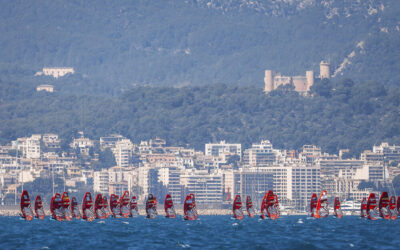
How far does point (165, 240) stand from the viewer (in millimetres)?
87562

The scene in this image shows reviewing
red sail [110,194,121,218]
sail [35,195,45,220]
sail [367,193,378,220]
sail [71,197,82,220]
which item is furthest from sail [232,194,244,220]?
sail [35,195,45,220]

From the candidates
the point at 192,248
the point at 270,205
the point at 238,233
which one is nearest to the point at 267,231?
the point at 238,233

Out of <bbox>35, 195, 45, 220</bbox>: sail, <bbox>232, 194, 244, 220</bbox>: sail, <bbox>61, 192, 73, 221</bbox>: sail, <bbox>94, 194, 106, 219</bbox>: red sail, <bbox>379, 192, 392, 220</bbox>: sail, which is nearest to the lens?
<bbox>61, 192, 73, 221</bbox>: sail

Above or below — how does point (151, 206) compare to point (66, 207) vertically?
above

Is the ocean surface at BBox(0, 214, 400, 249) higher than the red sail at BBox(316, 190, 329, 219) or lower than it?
lower

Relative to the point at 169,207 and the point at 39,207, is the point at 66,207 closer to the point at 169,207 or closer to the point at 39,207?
the point at 39,207

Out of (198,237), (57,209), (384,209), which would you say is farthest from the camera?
(384,209)

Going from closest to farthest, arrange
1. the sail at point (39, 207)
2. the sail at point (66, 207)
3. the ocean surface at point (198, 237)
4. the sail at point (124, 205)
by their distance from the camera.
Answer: the ocean surface at point (198, 237), the sail at point (66, 207), the sail at point (39, 207), the sail at point (124, 205)

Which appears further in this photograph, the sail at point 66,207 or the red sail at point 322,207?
the red sail at point 322,207

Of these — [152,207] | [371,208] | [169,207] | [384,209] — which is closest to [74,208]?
[169,207]

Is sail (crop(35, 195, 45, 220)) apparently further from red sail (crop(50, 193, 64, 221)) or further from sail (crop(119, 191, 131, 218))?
sail (crop(119, 191, 131, 218))

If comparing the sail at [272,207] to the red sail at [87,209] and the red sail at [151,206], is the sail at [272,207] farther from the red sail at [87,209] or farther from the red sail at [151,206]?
the red sail at [87,209]

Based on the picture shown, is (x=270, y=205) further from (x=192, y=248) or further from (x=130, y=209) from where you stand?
(x=192, y=248)

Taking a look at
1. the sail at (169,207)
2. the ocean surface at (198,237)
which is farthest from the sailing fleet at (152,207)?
the ocean surface at (198,237)
